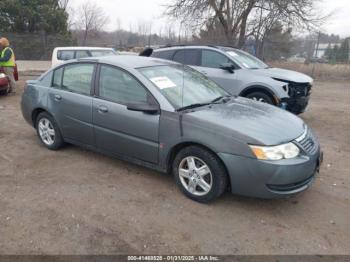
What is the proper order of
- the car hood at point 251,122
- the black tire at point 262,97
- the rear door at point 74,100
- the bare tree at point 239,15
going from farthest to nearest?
1. the bare tree at point 239,15
2. the black tire at point 262,97
3. the rear door at point 74,100
4. the car hood at point 251,122

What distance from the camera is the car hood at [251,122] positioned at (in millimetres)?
3301

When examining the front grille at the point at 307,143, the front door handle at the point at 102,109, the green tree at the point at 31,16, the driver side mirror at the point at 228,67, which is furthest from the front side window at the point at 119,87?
the green tree at the point at 31,16

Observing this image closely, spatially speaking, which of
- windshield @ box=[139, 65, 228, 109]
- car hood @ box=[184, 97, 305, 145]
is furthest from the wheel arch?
car hood @ box=[184, 97, 305, 145]

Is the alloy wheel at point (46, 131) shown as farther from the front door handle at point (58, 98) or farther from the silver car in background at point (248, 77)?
the silver car in background at point (248, 77)

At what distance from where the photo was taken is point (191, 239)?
9.89 ft

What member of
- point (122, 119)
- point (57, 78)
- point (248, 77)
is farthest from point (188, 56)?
point (122, 119)

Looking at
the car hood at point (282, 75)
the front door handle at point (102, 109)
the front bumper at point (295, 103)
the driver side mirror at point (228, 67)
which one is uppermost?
the driver side mirror at point (228, 67)

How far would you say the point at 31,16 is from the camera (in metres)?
24.0

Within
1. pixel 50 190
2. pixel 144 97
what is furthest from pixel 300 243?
pixel 50 190

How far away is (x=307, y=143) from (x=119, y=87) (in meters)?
2.36

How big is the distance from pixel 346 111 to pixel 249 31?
12.0 metres

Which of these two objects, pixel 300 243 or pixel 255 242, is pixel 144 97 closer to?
pixel 255 242

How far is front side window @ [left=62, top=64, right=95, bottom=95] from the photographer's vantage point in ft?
14.7

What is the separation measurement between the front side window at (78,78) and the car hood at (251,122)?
169 cm
